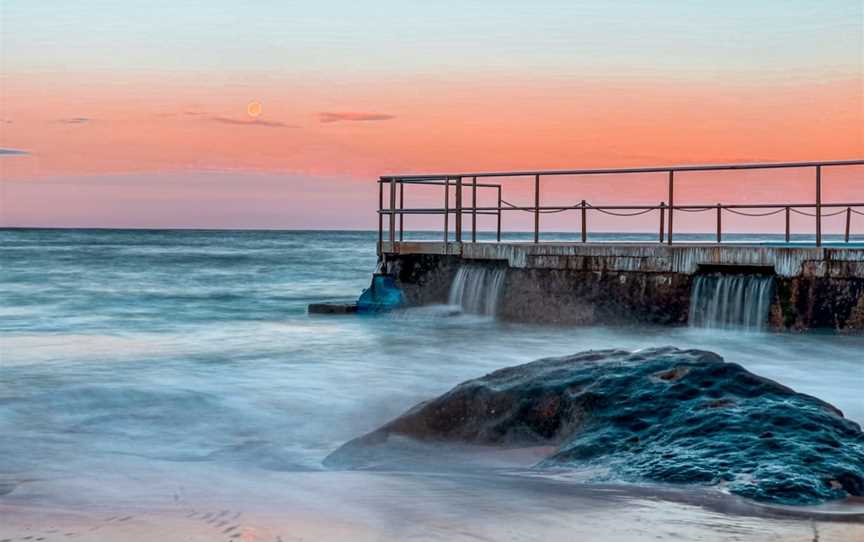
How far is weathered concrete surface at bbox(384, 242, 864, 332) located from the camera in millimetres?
12656

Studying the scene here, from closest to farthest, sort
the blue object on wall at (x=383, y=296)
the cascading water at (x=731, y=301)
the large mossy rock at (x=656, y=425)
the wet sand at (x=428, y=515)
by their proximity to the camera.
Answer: the wet sand at (x=428, y=515)
the large mossy rock at (x=656, y=425)
the cascading water at (x=731, y=301)
the blue object on wall at (x=383, y=296)

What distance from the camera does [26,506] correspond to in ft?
15.8

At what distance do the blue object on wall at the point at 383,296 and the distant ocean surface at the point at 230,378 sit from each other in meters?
0.26

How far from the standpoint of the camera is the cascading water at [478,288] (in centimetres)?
1539

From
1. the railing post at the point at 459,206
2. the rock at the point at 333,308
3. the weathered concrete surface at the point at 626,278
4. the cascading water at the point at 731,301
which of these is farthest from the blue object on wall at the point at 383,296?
the cascading water at the point at 731,301

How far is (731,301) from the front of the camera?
13.4m

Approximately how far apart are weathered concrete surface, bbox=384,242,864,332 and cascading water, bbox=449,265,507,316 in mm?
121

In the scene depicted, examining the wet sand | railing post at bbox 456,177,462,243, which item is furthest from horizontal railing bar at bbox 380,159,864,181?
the wet sand

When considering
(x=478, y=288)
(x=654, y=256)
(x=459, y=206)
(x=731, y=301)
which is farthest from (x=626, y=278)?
(x=459, y=206)

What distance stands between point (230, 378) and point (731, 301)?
6724 mm

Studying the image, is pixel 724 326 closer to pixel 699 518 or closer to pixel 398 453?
pixel 398 453

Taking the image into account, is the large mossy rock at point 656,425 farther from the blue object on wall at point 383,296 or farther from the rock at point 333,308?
the rock at point 333,308

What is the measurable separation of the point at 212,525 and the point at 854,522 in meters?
2.64

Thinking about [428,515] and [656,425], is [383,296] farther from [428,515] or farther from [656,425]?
[428,515]
